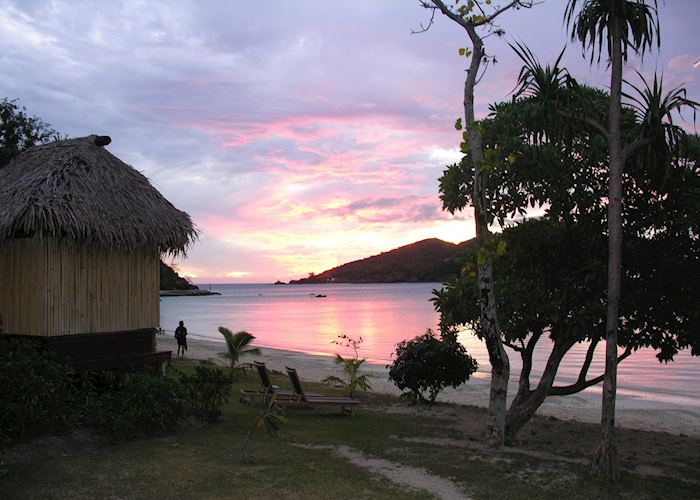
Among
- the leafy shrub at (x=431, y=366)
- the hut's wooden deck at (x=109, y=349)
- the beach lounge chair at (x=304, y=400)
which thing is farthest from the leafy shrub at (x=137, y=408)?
the leafy shrub at (x=431, y=366)

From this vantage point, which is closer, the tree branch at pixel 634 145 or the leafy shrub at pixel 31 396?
the leafy shrub at pixel 31 396

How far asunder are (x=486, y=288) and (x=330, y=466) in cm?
320

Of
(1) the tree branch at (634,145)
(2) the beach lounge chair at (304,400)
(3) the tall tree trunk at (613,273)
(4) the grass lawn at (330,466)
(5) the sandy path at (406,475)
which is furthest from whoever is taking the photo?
(2) the beach lounge chair at (304,400)

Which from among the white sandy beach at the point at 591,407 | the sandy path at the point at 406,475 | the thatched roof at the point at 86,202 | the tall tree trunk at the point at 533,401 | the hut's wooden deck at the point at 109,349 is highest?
the thatched roof at the point at 86,202

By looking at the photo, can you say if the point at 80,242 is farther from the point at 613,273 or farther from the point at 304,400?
the point at 613,273

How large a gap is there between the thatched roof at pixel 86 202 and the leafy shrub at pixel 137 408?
235cm

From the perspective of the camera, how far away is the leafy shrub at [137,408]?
8.57m

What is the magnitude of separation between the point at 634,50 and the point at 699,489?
5.38 metres

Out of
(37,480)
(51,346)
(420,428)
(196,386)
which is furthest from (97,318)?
(420,428)

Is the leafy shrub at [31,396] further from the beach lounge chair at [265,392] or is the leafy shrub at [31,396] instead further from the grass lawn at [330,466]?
the beach lounge chair at [265,392]

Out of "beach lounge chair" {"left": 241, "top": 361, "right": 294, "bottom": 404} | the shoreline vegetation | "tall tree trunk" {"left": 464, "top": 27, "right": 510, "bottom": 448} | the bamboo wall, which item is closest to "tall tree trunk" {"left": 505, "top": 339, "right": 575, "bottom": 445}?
the shoreline vegetation

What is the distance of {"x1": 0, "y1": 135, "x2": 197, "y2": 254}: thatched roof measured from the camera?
931 centimetres

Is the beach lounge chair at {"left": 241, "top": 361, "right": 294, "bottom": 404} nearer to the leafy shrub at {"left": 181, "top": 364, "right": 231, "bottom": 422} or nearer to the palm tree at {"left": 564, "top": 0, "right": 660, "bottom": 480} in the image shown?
the leafy shrub at {"left": 181, "top": 364, "right": 231, "bottom": 422}

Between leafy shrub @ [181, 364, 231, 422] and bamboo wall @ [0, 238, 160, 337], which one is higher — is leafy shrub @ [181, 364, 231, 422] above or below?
below
